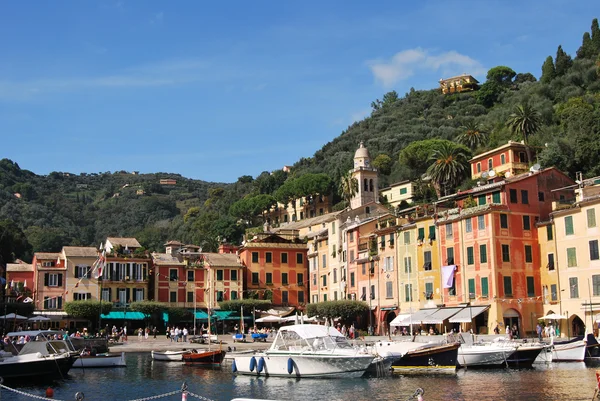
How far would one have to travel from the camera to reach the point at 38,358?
136ft

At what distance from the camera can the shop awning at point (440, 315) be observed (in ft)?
202

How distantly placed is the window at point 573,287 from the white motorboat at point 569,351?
1061 cm

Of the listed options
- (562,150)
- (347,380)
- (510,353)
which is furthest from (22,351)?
(562,150)

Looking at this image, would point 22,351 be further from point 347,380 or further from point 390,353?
point 390,353

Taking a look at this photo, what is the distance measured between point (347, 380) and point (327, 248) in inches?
1802

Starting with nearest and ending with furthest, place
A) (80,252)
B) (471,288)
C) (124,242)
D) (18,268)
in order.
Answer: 1. (471,288)
2. (80,252)
3. (18,268)
4. (124,242)

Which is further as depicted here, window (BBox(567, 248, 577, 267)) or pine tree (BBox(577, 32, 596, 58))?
pine tree (BBox(577, 32, 596, 58))

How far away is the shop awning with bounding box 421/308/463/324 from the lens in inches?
2425

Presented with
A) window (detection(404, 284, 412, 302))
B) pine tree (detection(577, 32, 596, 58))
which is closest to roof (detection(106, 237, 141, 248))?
window (detection(404, 284, 412, 302))

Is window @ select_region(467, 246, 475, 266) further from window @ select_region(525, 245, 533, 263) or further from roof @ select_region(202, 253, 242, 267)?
roof @ select_region(202, 253, 242, 267)

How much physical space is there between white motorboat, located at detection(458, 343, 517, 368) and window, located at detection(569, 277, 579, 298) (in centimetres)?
1398

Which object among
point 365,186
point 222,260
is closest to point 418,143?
point 365,186

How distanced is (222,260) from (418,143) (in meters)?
46.9

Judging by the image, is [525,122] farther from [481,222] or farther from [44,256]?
[44,256]
